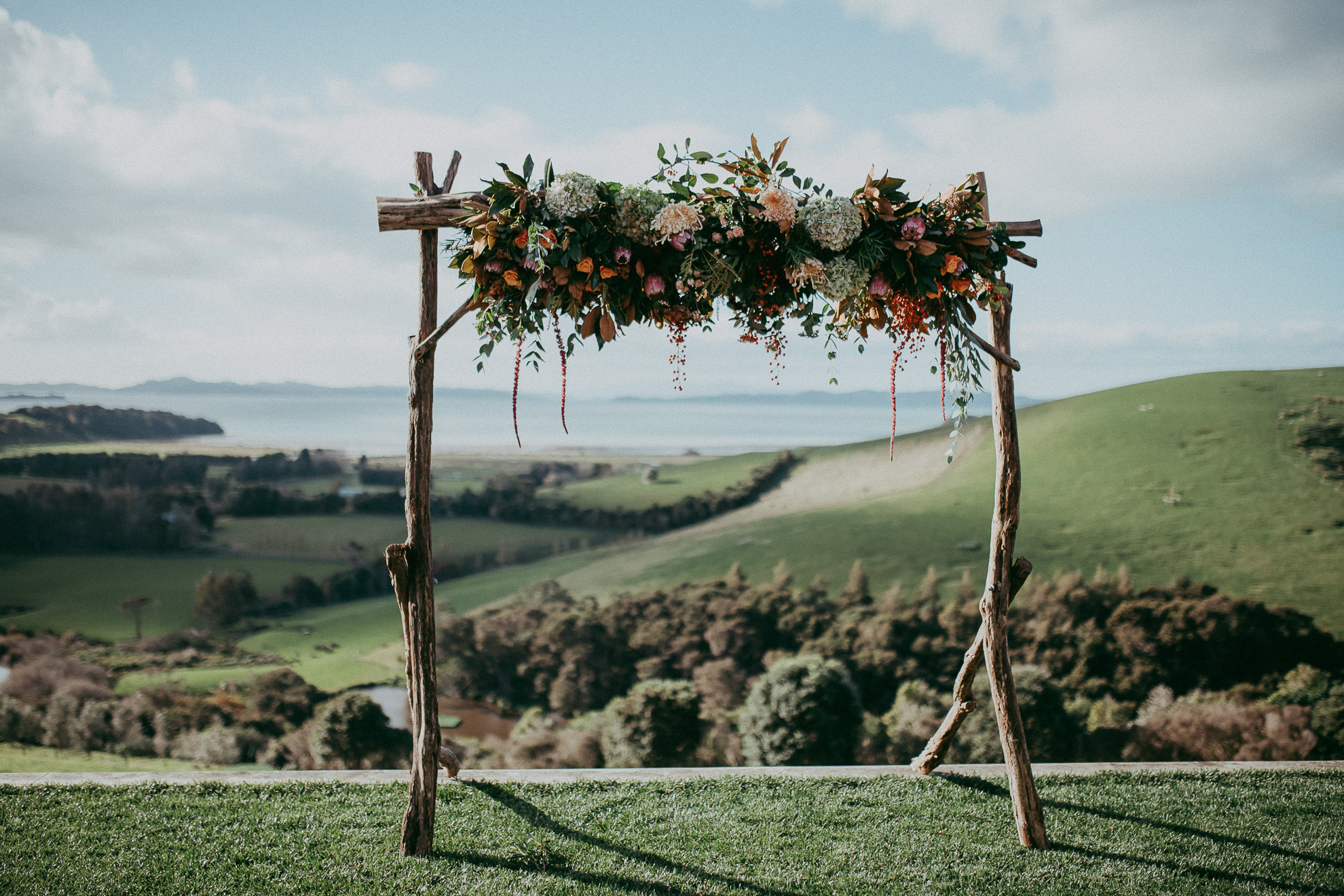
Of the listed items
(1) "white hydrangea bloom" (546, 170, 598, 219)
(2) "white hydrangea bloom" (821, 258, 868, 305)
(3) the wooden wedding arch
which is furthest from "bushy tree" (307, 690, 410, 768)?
(2) "white hydrangea bloom" (821, 258, 868, 305)

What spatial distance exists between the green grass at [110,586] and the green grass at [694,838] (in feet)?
18.1

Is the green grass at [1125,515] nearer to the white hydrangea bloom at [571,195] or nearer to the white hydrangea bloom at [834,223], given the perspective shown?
the white hydrangea bloom at [834,223]

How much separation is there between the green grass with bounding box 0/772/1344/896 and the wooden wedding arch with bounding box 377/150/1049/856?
0.26 metres

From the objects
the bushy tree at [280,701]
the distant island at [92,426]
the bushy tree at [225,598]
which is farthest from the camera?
the distant island at [92,426]

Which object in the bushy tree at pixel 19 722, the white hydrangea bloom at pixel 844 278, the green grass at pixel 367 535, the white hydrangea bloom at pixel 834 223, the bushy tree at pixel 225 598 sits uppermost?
the white hydrangea bloom at pixel 834 223

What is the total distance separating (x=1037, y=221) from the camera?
322 centimetres

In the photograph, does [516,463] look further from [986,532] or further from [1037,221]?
[1037,221]

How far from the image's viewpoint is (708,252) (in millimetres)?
2904

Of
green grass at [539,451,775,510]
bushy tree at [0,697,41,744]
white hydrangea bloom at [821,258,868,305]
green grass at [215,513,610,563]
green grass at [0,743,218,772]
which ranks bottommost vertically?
green grass at [0,743,218,772]

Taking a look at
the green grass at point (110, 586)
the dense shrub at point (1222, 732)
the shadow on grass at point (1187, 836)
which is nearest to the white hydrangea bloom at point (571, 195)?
the shadow on grass at point (1187, 836)

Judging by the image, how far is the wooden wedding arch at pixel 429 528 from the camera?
2.94 metres

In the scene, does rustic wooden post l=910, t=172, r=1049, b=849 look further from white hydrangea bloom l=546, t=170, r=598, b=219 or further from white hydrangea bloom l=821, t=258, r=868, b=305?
white hydrangea bloom l=546, t=170, r=598, b=219

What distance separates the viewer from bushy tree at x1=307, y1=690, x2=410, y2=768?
6.51 m

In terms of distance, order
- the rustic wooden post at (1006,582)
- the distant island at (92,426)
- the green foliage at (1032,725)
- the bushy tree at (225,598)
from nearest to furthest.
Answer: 1. the rustic wooden post at (1006,582)
2. the green foliage at (1032,725)
3. the bushy tree at (225,598)
4. the distant island at (92,426)
